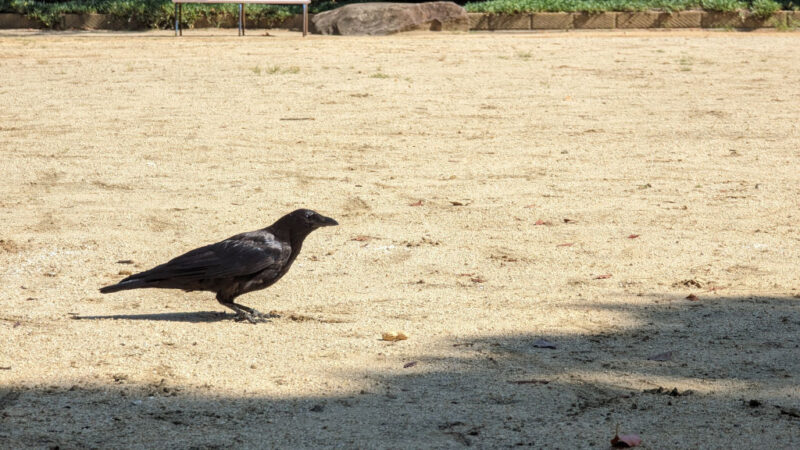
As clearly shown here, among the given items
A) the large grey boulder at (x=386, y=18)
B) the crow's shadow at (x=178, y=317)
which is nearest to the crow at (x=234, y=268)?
the crow's shadow at (x=178, y=317)

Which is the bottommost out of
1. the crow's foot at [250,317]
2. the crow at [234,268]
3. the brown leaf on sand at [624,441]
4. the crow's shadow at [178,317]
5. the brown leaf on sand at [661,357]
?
the crow's shadow at [178,317]

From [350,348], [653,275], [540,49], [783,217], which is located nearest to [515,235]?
[653,275]

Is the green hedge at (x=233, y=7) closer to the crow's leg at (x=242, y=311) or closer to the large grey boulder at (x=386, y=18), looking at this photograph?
the large grey boulder at (x=386, y=18)

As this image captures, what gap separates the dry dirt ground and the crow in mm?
173

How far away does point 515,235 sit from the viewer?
634 cm

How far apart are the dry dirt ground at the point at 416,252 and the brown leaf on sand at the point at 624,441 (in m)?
0.06

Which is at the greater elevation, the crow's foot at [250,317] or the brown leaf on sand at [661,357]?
the brown leaf on sand at [661,357]

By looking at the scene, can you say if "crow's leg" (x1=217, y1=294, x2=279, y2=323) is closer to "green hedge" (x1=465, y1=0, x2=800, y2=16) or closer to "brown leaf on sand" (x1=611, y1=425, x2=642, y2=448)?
"brown leaf on sand" (x1=611, y1=425, x2=642, y2=448)

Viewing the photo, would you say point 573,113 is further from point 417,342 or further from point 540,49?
point 417,342

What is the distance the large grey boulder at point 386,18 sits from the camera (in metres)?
17.2

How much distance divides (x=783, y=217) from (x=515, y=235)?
5.75 feet

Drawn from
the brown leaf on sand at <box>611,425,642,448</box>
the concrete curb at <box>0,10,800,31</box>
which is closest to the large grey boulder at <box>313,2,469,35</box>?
the concrete curb at <box>0,10,800,31</box>

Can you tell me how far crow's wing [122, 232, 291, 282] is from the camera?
462 cm

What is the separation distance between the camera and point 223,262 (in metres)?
4.64
